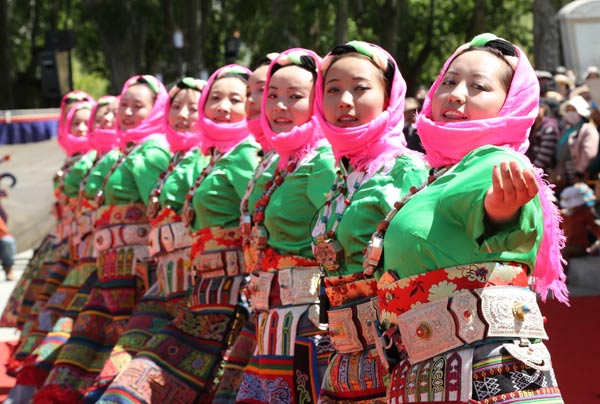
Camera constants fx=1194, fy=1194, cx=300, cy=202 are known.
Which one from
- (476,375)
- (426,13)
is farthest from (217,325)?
(426,13)

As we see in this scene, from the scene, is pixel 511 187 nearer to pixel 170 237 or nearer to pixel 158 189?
pixel 170 237

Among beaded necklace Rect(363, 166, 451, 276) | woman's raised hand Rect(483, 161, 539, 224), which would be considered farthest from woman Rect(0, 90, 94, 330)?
woman's raised hand Rect(483, 161, 539, 224)

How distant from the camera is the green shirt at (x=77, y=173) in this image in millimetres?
9078

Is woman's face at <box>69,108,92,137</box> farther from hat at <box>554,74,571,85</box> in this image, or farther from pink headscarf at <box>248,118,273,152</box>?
hat at <box>554,74,571,85</box>

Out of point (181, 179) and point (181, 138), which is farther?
point (181, 138)

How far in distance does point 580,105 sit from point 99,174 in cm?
484

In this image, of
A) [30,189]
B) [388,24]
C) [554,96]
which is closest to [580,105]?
[554,96]

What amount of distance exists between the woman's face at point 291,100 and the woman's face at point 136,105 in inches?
98.9

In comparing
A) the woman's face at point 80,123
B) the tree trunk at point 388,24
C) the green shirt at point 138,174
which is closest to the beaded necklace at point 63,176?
the woman's face at point 80,123

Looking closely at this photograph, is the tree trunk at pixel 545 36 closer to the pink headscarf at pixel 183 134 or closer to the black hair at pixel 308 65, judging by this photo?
the pink headscarf at pixel 183 134

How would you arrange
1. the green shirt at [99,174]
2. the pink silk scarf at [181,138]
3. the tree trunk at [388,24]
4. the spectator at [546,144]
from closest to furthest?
the pink silk scarf at [181,138], the green shirt at [99,174], the spectator at [546,144], the tree trunk at [388,24]

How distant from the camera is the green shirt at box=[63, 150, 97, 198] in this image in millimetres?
9078

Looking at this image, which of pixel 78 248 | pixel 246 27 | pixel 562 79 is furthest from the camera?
pixel 246 27

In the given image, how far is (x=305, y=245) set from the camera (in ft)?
16.9
